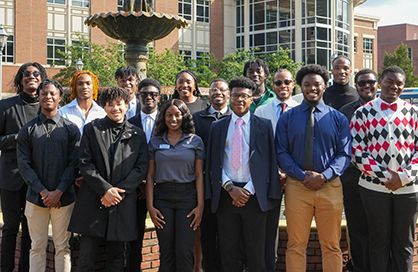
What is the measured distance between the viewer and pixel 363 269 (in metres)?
4.80

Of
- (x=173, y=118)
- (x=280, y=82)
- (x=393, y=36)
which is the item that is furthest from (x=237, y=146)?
(x=393, y=36)

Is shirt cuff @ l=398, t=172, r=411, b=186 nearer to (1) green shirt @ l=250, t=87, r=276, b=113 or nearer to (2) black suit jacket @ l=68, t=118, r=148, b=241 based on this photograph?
(1) green shirt @ l=250, t=87, r=276, b=113

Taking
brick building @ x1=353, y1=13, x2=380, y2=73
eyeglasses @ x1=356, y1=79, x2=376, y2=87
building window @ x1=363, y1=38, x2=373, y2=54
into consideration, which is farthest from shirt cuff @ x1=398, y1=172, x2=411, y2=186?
building window @ x1=363, y1=38, x2=373, y2=54

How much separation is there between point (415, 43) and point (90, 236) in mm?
66945

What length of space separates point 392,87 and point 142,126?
9.11 ft

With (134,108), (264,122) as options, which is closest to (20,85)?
(134,108)

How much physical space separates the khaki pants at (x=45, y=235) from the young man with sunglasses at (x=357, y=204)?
10.2 ft

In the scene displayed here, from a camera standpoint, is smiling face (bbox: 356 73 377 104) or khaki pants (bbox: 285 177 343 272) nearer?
khaki pants (bbox: 285 177 343 272)

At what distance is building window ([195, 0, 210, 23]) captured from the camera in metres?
39.2

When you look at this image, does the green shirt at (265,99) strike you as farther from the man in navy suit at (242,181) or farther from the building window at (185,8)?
the building window at (185,8)

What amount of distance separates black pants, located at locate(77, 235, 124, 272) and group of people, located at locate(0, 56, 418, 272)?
0.01m

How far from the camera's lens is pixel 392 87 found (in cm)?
454

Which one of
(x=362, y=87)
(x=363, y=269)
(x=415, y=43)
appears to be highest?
(x=415, y=43)

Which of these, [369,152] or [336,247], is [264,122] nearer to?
[369,152]
